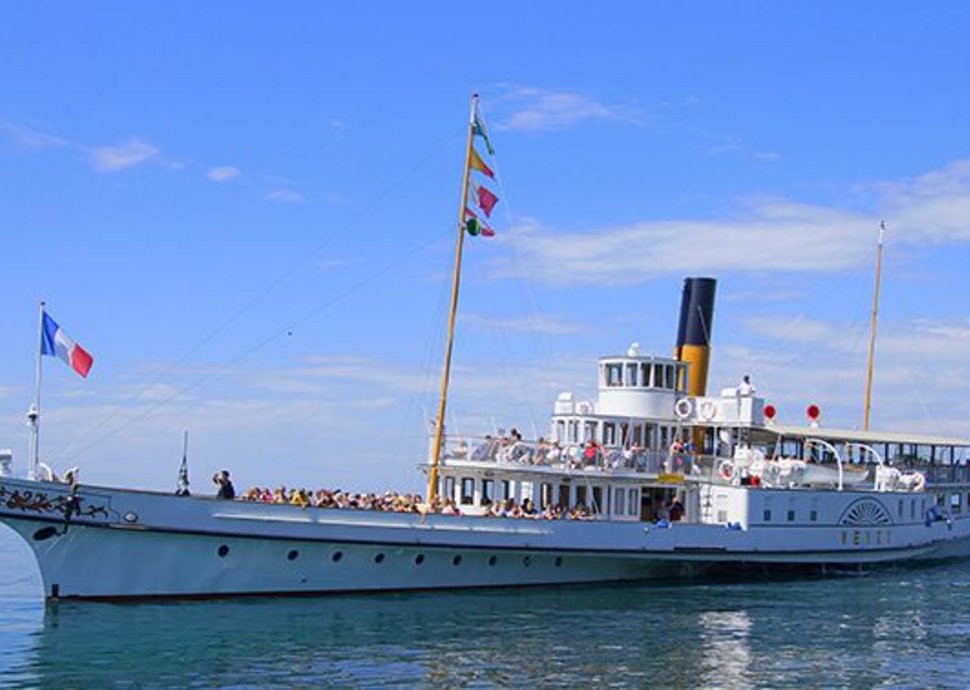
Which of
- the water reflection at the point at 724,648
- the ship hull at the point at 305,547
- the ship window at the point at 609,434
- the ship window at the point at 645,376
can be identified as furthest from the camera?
the ship window at the point at 645,376

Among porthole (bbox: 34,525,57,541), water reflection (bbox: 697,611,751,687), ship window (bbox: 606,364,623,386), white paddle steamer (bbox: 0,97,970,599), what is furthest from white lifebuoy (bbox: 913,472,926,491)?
porthole (bbox: 34,525,57,541)

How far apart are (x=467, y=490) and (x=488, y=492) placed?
0.63 meters

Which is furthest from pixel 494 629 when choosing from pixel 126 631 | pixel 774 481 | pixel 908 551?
pixel 908 551

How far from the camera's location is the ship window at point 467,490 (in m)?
35.5

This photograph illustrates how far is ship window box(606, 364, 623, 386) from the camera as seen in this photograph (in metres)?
39.7

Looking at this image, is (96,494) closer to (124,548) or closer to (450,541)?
(124,548)

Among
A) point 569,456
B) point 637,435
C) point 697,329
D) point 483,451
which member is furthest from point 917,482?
point 483,451

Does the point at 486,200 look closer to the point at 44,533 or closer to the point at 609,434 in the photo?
the point at 609,434

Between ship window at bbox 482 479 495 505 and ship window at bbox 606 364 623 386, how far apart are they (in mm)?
6415

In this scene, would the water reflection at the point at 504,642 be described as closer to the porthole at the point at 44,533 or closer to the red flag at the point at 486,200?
the porthole at the point at 44,533

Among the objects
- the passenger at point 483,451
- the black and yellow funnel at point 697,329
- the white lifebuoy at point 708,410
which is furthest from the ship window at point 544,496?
the black and yellow funnel at point 697,329

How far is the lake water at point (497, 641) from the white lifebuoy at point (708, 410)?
7.06m

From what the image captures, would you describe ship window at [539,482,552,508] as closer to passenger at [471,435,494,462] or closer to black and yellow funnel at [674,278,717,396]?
passenger at [471,435,494,462]

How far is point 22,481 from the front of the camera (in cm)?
2795
